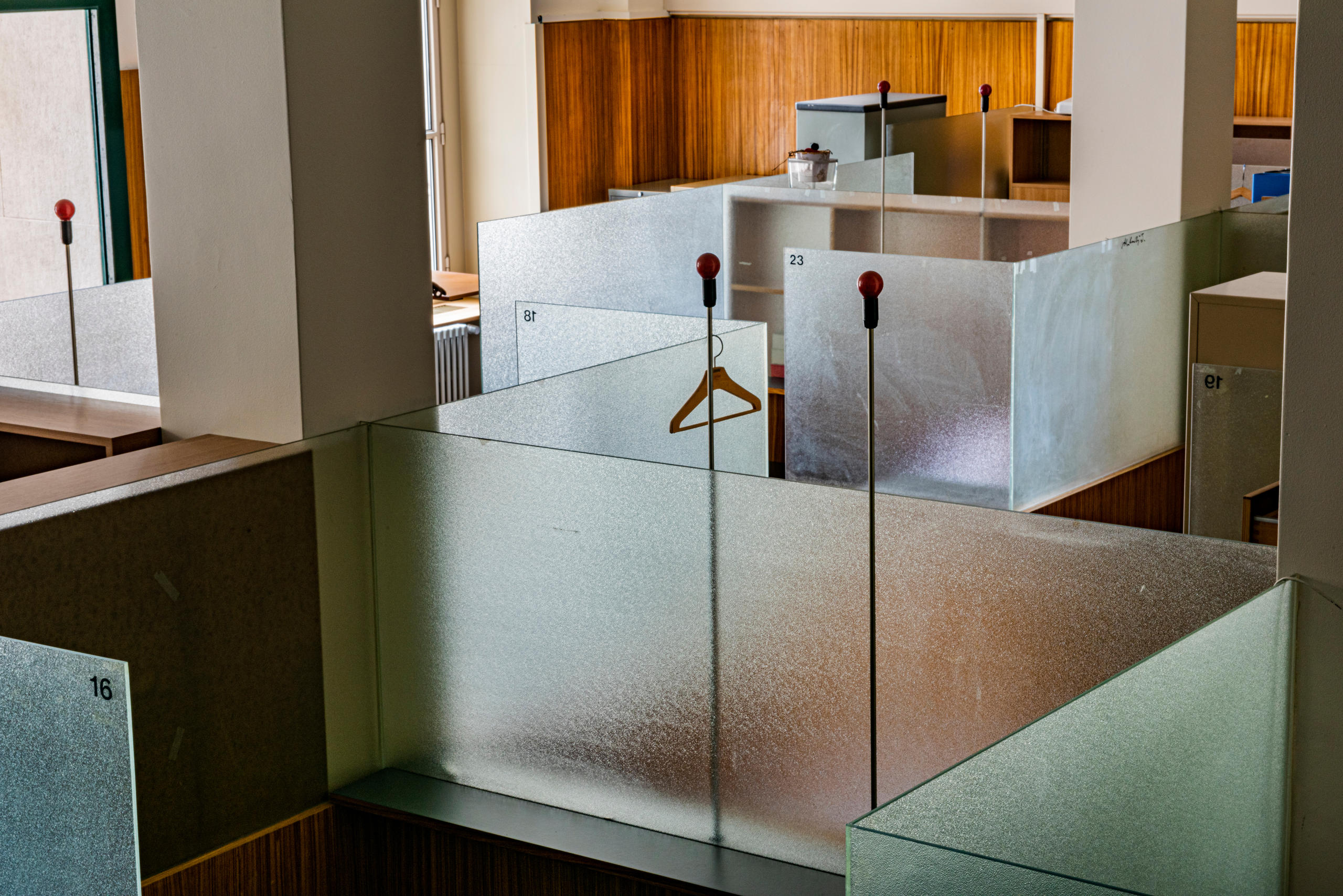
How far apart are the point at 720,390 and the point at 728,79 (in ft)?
15.7

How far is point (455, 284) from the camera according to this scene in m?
6.21

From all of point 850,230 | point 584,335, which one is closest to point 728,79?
point 850,230

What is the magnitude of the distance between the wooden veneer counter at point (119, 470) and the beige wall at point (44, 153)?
5.28ft

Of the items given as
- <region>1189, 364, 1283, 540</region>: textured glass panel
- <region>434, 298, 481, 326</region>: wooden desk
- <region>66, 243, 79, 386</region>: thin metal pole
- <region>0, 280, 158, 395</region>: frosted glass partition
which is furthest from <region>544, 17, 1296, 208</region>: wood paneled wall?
<region>66, 243, 79, 386</region>: thin metal pole

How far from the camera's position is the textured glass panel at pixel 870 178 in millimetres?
4891

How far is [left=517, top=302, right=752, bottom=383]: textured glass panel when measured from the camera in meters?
3.07

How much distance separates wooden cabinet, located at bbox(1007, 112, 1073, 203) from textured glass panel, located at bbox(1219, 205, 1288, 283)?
2067 mm

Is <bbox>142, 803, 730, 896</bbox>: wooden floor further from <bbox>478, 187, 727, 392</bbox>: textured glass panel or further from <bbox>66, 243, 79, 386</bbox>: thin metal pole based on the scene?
<bbox>478, 187, 727, 392</bbox>: textured glass panel

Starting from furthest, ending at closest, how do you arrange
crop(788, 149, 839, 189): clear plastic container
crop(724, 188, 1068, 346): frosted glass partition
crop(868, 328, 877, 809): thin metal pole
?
1. crop(788, 149, 839, 189): clear plastic container
2. crop(724, 188, 1068, 346): frosted glass partition
3. crop(868, 328, 877, 809): thin metal pole

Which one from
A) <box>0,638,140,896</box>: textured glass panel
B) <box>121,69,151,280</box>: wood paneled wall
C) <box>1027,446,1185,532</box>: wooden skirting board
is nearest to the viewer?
<box>0,638,140,896</box>: textured glass panel

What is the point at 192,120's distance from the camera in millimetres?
2145

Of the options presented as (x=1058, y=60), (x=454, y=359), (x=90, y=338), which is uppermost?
(x=1058, y=60)

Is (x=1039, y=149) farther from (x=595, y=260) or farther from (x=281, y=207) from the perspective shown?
(x=281, y=207)

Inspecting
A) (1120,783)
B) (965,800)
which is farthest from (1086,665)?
(965,800)
